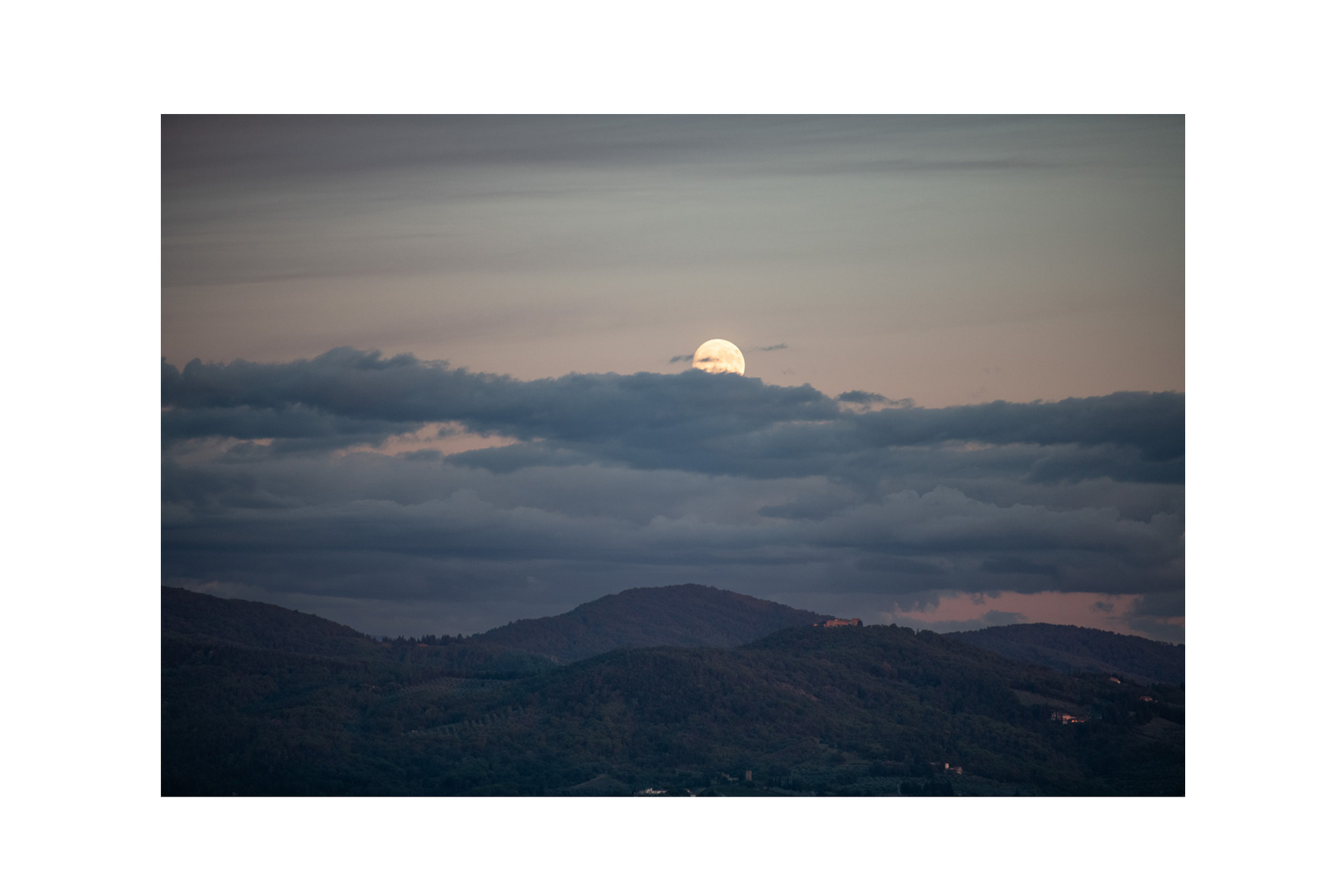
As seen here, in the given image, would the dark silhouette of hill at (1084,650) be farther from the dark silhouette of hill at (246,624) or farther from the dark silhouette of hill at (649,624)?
the dark silhouette of hill at (246,624)

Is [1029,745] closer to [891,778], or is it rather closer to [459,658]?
[891,778]

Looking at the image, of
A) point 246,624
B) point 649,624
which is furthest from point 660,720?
point 246,624

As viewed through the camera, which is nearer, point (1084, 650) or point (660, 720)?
point (660, 720)

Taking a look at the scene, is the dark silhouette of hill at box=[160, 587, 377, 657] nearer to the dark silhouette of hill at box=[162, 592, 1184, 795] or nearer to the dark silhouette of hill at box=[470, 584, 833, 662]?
the dark silhouette of hill at box=[162, 592, 1184, 795]

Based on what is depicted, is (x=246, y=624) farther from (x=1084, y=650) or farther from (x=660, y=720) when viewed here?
(x=1084, y=650)

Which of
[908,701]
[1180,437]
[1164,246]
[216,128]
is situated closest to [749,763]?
[908,701]

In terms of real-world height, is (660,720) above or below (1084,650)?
Answer: below
